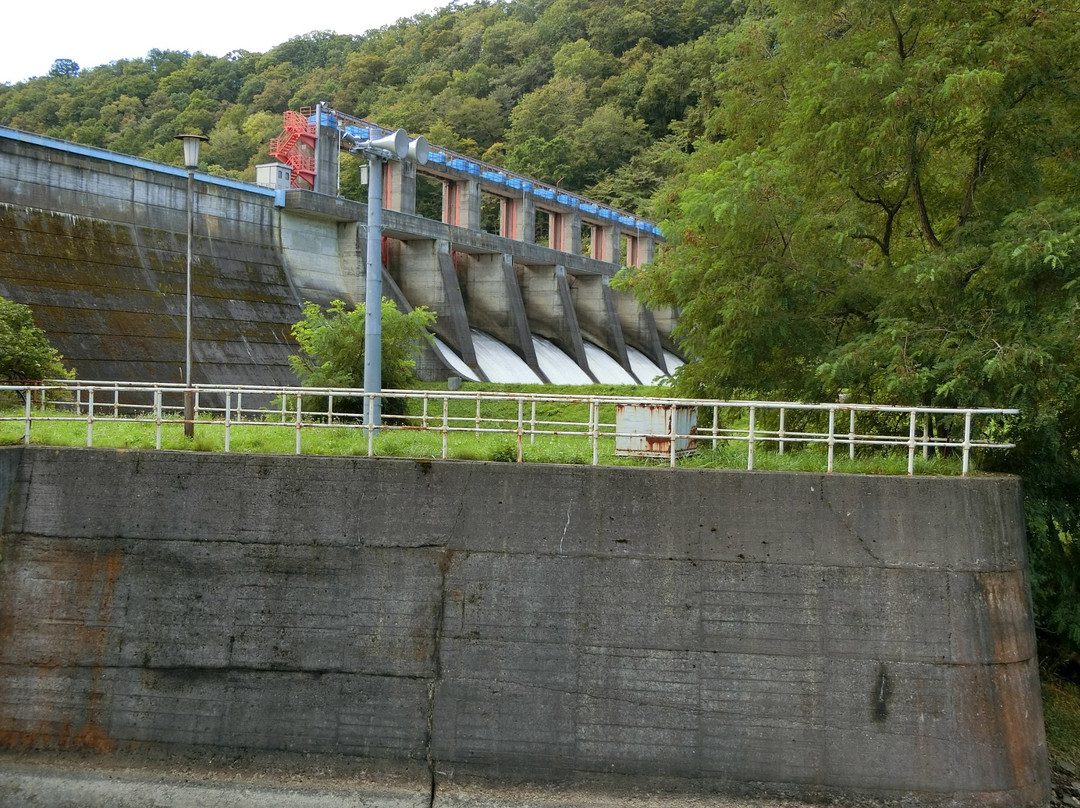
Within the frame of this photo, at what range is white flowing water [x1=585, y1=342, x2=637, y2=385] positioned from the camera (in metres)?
42.7

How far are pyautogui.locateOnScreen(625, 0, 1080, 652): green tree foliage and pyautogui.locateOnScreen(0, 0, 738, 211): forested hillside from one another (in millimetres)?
47301

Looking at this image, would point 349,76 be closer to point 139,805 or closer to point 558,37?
point 558,37

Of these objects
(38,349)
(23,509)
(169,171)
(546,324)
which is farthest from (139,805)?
(546,324)

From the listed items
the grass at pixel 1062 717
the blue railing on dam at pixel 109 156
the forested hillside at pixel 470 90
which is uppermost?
the forested hillside at pixel 470 90

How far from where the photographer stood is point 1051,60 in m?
13.5

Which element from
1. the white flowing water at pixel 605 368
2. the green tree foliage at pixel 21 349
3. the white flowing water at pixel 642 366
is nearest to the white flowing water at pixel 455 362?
the white flowing water at pixel 605 368

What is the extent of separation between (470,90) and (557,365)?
56.3m

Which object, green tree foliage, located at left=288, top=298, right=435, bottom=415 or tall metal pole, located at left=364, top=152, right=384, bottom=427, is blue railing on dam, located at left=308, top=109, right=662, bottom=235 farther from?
tall metal pole, located at left=364, top=152, right=384, bottom=427

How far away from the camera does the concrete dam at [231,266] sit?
22953 mm

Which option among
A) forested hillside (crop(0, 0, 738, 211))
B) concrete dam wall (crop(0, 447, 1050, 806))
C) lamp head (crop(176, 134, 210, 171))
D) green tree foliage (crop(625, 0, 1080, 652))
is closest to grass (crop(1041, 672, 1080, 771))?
green tree foliage (crop(625, 0, 1080, 652))

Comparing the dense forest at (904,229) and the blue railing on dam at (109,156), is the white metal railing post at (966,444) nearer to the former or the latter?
the dense forest at (904,229)

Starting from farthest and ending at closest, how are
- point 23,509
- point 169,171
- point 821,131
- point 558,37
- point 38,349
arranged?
point 558,37 → point 169,171 → point 38,349 → point 821,131 → point 23,509

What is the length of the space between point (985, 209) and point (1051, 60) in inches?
82.9

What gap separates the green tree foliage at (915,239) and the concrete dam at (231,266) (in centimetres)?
1357
